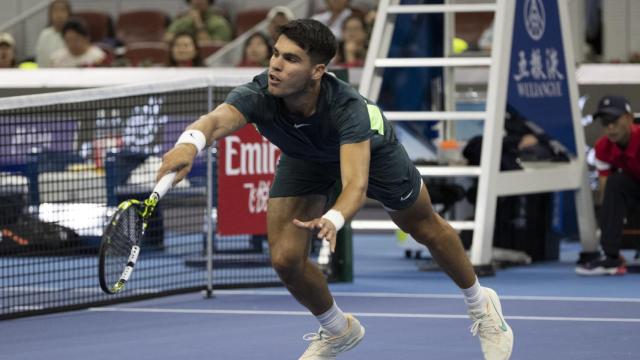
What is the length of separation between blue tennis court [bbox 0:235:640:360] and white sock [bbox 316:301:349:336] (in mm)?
546

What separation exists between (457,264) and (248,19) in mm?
11658

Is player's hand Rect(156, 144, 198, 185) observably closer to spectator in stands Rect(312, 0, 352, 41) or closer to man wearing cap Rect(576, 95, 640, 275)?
man wearing cap Rect(576, 95, 640, 275)

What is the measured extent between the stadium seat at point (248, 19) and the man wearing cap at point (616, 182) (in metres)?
7.66

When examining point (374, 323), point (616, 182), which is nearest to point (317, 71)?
point (374, 323)

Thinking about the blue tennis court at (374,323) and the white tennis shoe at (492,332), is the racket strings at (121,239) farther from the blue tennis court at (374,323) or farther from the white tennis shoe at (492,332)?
the white tennis shoe at (492,332)

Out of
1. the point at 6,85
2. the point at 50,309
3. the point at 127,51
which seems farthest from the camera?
the point at 127,51

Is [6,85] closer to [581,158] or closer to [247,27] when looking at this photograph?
[247,27]

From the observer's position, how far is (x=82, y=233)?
→ 1088 centimetres

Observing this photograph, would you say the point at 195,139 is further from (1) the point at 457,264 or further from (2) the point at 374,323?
(2) the point at 374,323

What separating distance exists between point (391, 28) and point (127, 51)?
20.4 ft

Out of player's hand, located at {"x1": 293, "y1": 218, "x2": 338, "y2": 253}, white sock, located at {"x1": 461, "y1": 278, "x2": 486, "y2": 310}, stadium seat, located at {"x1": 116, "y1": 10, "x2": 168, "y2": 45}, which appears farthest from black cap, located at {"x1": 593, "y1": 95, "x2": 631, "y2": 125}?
stadium seat, located at {"x1": 116, "y1": 10, "x2": 168, "y2": 45}

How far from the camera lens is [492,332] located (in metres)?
6.52

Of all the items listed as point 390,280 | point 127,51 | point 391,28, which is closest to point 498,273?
point 390,280

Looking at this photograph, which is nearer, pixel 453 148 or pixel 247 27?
pixel 453 148
